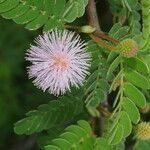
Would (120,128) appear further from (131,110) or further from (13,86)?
(13,86)

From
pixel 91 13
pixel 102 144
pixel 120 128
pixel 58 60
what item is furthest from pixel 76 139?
pixel 91 13

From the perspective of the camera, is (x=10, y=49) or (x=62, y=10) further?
Answer: (x=10, y=49)

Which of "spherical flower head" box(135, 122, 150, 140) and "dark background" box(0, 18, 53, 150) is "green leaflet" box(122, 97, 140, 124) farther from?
"dark background" box(0, 18, 53, 150)

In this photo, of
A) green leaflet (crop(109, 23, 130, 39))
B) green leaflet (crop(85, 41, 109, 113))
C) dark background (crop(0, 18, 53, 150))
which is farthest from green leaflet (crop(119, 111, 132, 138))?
dark background (crop(0, 18, 53, 150))

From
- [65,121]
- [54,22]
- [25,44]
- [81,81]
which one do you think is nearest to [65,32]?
[54,22]

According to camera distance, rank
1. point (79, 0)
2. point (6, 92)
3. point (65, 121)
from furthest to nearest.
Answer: point (6, 92), point (65, 121), point (79, 0)

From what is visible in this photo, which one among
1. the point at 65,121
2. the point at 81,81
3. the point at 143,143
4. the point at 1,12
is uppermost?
A: the point at 1,12

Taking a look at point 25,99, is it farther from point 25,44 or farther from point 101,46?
point 101,46
